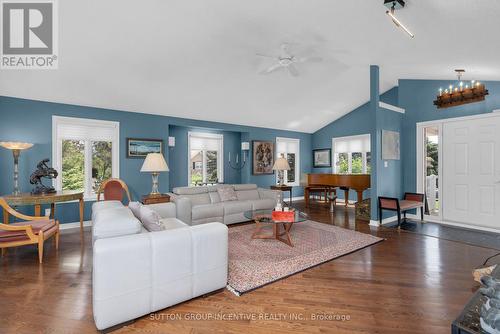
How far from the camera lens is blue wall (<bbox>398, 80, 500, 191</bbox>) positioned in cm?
516

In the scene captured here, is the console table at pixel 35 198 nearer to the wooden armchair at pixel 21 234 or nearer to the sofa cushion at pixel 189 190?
the wooden armchair at pixel 21 234

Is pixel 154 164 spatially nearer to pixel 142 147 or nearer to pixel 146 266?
pixel 142 147

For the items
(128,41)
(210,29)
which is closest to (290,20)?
(210,29)

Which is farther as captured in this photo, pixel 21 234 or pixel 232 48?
pixel 232 48

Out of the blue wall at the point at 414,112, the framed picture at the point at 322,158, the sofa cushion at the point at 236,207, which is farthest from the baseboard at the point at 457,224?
the sofa cushion at the point at 236,207

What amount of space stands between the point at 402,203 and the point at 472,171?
56.1 inches

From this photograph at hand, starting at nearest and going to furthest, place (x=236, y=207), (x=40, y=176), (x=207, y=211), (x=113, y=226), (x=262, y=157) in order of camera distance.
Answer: (x=113, y=226) < (x=40, y=176) < (x=207, y=211) < (x=236, y=207) < (x=262, y=157)

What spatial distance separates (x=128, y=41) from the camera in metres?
3.34

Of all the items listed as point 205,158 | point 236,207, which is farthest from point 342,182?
point 205,158

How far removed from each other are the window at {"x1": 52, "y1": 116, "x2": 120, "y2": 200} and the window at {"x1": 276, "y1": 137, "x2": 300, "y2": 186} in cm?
526

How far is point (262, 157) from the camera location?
7.79 meters

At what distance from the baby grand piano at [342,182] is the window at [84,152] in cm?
532

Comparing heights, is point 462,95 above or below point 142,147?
above

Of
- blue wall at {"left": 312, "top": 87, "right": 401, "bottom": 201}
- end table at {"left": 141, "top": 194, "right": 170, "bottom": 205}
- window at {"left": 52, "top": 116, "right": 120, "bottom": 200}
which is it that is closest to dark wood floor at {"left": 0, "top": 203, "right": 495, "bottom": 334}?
end table at {"left": 141, "top": 194, "right": 170, "bottom": 205}
